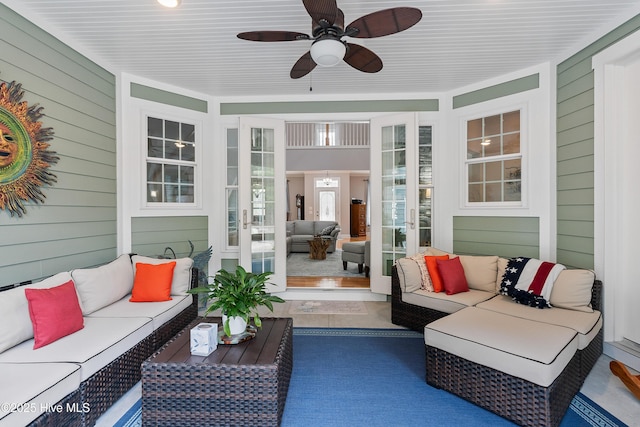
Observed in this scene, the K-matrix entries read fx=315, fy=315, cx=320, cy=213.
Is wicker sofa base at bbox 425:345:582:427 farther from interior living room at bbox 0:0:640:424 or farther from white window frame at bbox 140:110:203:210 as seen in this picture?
white window frame at bbox 140:110:203:210

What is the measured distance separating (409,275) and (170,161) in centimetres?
322

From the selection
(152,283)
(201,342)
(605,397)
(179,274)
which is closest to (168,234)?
(179,274)

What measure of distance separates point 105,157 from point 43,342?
2098 mm

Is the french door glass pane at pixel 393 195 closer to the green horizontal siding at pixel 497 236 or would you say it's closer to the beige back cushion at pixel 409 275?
the green horizontal siding at pixel 497 236

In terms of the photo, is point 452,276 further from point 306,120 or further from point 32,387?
point 32,387

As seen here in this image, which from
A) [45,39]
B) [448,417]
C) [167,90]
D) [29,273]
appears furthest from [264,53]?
[448,417]

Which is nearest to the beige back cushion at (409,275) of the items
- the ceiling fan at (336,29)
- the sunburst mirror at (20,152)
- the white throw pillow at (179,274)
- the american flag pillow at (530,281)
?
the american flag pillow at (530,281)

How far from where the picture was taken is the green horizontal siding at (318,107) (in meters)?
4.36

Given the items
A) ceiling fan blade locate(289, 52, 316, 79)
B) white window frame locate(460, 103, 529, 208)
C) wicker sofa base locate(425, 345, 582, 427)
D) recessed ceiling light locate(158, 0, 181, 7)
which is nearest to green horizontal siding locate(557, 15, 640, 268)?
white window frame locate(460, 103, 529, 208)

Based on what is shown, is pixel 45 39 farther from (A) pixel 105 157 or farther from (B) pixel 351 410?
(B) pixel 351 410

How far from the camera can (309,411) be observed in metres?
2.01

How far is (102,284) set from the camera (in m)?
2.68

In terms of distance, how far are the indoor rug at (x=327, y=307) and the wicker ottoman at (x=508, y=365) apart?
1.78m

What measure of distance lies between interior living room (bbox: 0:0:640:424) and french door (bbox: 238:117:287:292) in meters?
0.03
